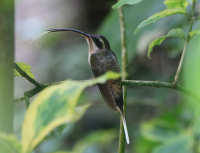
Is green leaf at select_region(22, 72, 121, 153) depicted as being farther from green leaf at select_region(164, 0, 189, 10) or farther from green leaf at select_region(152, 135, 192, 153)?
green leaf at select_region(152, 135, 192, 153)

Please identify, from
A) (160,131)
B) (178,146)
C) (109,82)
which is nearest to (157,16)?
(109,82)

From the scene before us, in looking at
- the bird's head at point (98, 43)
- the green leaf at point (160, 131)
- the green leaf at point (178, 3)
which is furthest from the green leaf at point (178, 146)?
the green leaf at point (178, 3)

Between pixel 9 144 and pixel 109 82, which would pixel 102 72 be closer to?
pixel 109 82

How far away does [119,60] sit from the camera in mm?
2820

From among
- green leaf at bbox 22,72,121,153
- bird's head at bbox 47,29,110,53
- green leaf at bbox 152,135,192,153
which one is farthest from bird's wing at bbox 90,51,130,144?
green leaf at bbox 22,72,121,153

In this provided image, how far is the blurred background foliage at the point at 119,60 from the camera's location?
2596mm

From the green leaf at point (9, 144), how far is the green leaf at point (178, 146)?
1.94 m

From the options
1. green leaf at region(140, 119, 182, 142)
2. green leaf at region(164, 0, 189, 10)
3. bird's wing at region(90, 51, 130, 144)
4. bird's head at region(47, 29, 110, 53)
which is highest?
green leaf at region(164, 0, 189, 10)

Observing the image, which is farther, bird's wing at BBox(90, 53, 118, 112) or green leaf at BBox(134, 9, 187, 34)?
bird's wing at BBox(90, 53, 118, 112)

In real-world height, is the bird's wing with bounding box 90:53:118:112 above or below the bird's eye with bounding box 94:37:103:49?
below

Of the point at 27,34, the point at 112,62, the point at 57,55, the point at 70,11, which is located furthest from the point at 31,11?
the point at 112,62

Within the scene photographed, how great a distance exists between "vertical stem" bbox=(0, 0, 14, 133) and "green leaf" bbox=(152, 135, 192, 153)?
1984mm

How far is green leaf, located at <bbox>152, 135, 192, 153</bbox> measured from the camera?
223 cm

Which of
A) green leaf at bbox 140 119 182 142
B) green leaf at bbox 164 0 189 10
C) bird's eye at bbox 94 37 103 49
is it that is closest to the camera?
green leaf at bbox 164 0 189 10
